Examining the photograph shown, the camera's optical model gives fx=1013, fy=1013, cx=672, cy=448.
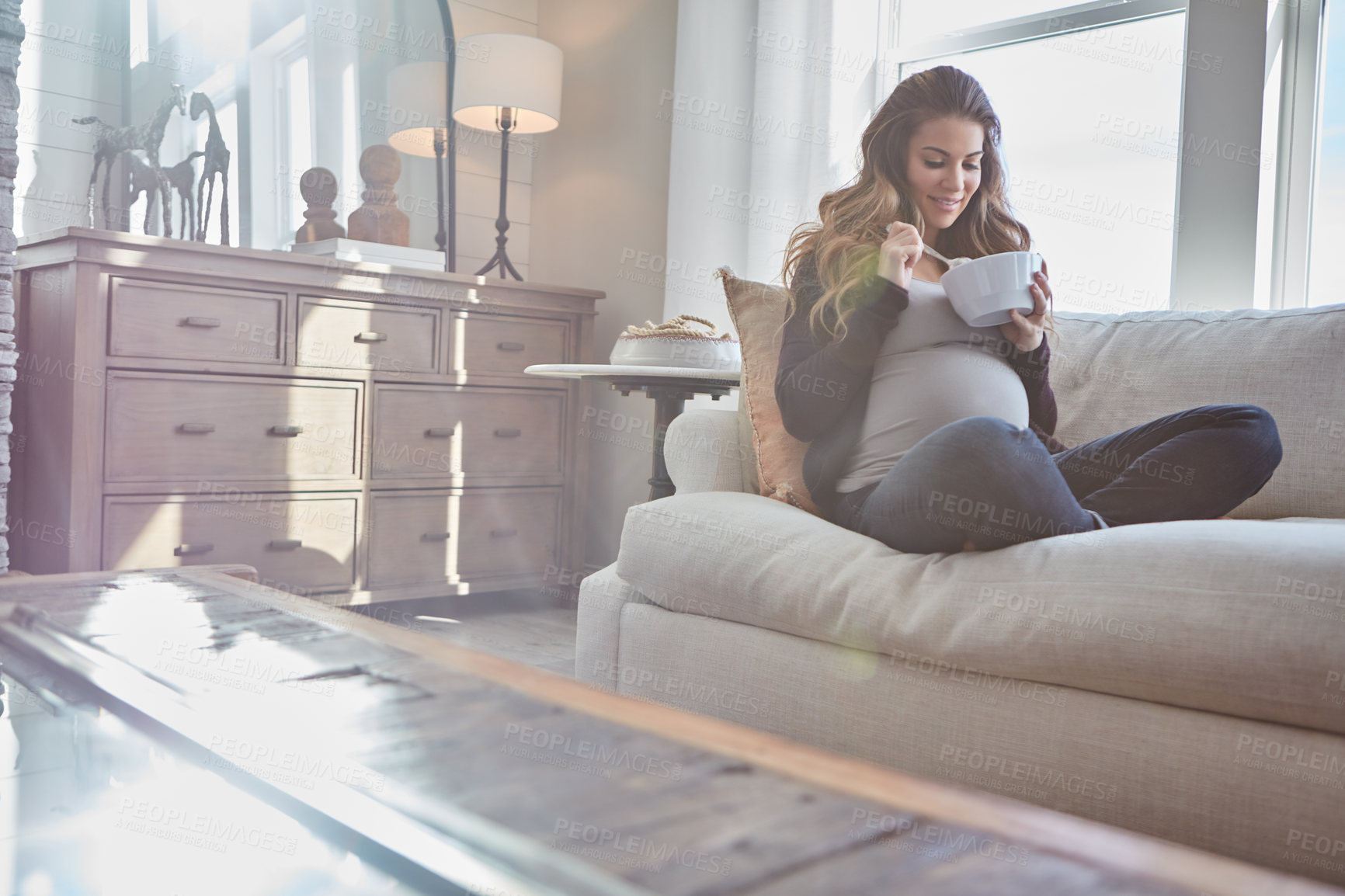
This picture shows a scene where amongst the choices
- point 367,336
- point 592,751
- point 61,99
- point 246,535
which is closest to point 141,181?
point 61,99

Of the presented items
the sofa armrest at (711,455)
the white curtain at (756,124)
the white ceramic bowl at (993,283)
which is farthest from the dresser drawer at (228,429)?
the white ceramic bowl at (993,283)

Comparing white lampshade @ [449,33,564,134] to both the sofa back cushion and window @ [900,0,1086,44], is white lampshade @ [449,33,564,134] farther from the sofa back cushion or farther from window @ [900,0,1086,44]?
the sofa back cushion

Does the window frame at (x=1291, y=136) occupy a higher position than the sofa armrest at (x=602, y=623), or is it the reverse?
the window frame at (x=1291, y=136)

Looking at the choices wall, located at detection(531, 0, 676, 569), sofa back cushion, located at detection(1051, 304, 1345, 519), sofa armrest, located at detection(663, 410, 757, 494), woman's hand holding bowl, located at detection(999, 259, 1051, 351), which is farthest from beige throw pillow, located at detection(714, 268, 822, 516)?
wall, located at detection(531, 0, 676, 569)

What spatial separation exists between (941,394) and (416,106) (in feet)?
7.61

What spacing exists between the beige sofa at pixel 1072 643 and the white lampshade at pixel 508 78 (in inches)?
74.1

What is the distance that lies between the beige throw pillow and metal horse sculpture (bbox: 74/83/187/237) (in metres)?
1.69

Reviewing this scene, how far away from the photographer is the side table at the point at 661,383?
2098mm

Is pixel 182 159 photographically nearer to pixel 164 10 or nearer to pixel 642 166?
pixel 164 10

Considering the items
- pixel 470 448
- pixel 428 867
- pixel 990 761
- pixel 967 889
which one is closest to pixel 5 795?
pixel 428 867

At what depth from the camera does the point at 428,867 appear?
396 millimetres

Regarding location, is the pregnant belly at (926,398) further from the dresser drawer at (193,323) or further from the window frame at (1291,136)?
the dresser drawer at (193,323)

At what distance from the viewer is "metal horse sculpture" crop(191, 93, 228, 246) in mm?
2715

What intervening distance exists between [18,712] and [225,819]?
0.26m
